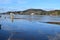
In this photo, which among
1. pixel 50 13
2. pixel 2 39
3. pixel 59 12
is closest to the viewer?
pixel 2 39

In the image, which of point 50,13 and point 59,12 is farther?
point 50,13

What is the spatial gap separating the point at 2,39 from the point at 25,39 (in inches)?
96.7

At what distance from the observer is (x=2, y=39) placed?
17.6 meters

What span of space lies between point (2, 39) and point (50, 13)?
468 ft

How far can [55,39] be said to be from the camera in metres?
18.1

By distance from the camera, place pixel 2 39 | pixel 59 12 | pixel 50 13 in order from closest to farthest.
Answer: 1. pixel 2 39
2. pixel 59 12
3. pixel 50 13

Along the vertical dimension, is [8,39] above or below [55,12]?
above

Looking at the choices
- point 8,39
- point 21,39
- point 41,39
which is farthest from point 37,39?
point 8,39

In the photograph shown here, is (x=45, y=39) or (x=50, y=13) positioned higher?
(x=45, y=39)

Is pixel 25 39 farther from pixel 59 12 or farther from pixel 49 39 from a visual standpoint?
pixel 59 12

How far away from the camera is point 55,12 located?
502 feet

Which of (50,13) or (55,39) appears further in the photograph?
(50,13)

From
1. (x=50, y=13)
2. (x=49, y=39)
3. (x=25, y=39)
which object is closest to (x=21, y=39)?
(x=25, y=39)

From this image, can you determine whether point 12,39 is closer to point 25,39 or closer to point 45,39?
point 25,39
